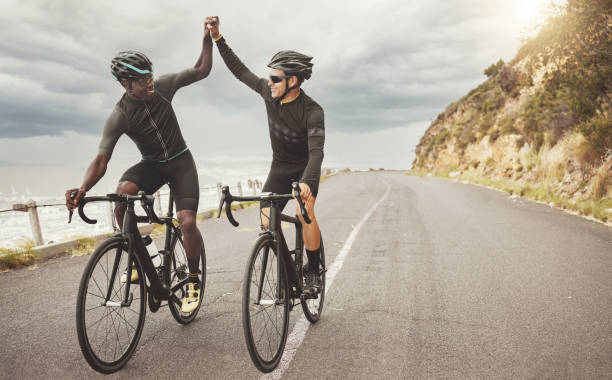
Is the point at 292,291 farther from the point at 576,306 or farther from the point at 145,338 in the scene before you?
the point at 576,306

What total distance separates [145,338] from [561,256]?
5.92m

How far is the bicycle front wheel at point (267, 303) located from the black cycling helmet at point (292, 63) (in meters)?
1.41

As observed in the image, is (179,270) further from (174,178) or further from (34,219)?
(34,219)

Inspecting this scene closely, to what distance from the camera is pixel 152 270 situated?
298 centimetres

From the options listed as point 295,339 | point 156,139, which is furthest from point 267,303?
point 156,139

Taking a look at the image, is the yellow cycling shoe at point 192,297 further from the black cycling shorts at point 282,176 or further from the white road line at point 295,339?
the black cycling shorts at point 282,176

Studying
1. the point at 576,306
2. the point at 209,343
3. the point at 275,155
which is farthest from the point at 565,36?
the point at 209,343

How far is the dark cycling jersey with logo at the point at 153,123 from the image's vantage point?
125 inches

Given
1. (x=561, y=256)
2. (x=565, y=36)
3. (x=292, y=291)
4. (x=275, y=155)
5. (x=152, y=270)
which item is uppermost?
(x=565, y=36)

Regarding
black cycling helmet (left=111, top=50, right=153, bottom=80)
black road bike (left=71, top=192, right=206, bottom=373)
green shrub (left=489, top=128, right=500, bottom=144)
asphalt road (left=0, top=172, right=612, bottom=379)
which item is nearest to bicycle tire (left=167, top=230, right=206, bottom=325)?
asphalt road (left=0, top=172, right=612, bottom=379)

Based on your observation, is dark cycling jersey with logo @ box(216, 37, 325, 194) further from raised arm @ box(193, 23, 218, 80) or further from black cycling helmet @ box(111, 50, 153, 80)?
black cycling helmet @ box(111, 50, 153, 80)

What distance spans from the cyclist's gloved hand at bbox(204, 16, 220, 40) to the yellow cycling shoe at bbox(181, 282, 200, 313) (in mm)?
2423

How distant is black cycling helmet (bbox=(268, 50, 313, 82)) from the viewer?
313cm

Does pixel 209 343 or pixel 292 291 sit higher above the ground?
pixel 292 291
